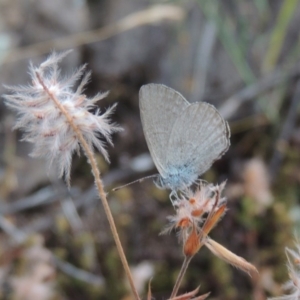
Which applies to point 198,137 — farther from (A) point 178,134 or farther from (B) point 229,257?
(B) point 229,257

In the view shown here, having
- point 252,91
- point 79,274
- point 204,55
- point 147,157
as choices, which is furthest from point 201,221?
point 204,55

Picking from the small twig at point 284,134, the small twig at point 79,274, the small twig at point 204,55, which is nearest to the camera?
the small twig at point 79,274

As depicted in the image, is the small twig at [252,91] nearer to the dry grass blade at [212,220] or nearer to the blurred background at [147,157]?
the blurred background at [147,157]

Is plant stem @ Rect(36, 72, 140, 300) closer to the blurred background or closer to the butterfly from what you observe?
the butterfly

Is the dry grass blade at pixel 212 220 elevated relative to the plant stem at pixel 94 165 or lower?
lower

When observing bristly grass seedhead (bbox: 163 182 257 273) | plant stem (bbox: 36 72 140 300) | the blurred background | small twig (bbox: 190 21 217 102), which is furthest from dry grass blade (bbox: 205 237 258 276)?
small twig (bbox: 190 21 217 102)

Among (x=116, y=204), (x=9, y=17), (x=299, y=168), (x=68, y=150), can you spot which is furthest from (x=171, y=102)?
(x=9, y=17)

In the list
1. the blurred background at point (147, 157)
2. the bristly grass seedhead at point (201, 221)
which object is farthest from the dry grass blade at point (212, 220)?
the blurred background at point (147, 157)
